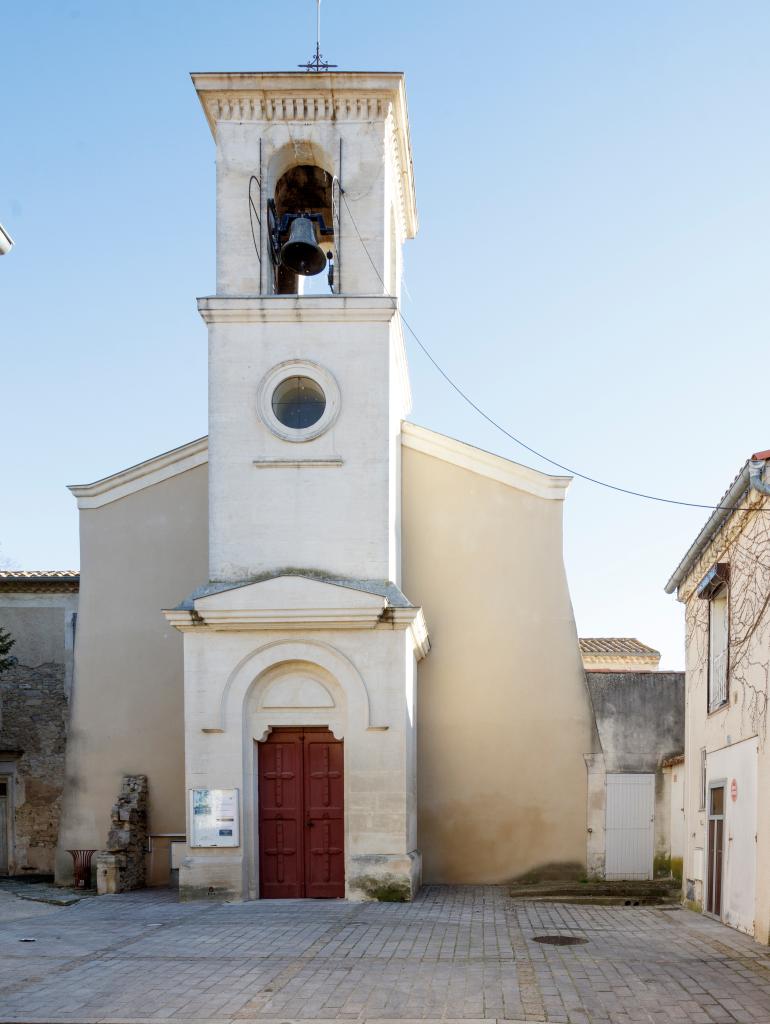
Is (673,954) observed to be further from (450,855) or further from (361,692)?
(450,855)

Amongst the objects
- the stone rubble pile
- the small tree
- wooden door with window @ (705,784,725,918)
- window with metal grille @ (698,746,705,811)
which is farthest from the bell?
the small tree

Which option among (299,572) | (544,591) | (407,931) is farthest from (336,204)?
(407,931)

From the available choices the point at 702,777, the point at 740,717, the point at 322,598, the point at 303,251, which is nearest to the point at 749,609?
the point at 740,717

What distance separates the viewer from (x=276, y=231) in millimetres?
18750

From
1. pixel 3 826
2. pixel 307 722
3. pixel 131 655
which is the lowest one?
pixel 3 826

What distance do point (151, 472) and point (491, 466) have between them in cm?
637

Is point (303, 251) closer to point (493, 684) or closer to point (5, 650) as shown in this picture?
point (493, 684)

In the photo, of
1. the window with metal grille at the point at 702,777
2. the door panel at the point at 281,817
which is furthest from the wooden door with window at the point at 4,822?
the window with metal grille at the point at 702,777

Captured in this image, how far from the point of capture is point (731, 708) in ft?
48.2

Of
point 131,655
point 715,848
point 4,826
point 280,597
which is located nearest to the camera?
point 715,848

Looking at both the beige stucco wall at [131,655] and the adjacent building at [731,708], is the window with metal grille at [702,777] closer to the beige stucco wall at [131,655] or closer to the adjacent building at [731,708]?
the adjacent building at [731,708]

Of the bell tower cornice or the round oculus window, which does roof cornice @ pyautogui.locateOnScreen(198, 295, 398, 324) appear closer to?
the round oculus window

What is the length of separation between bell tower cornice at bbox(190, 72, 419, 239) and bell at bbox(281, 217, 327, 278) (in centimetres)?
179

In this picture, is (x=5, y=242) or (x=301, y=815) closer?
(x=5, y=242)
